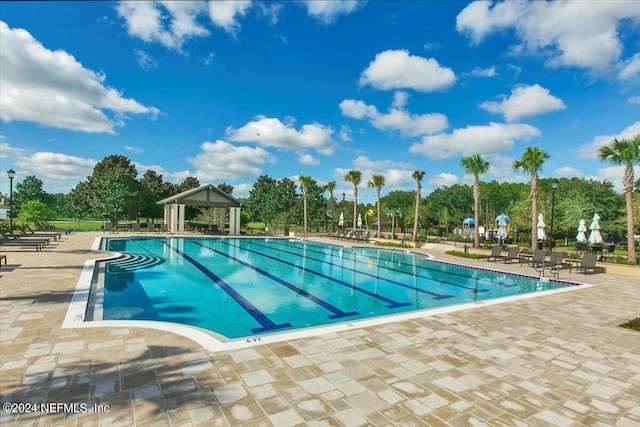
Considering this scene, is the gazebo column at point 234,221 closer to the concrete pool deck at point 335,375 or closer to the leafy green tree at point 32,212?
the leafy green tree at point 32,212

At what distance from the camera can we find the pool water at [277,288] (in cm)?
732

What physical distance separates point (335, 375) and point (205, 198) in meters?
26.4

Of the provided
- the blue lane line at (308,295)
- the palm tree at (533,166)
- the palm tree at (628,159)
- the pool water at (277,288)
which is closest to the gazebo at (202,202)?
the pool water at (277,288)

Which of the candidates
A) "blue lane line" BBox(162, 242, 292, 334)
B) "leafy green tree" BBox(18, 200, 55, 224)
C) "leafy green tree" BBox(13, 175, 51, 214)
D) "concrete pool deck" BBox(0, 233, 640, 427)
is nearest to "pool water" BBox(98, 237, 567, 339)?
"blue lane line" BBox(162, 242, 292, 334)

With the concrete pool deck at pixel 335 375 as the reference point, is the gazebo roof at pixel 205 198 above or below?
above

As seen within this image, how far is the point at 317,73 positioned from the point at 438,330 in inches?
716

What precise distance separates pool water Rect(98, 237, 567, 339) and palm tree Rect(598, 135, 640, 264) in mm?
6045

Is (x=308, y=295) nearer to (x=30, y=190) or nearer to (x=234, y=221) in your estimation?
(x=234, y=221)

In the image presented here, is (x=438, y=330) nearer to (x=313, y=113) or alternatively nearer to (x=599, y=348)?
(x=599, y=348)

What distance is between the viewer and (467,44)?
Result: 17219 millimetres

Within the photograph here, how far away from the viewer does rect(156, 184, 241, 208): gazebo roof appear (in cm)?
2698

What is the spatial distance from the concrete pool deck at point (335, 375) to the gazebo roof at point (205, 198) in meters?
21.9

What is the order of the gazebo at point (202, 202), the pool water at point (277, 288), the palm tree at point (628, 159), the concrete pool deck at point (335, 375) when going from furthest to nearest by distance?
the gazebo at point (202, 202) → the palm tree at point (628, 159) → the pool water at point (277, 288) → the concrete pool deck at point (335, 375)

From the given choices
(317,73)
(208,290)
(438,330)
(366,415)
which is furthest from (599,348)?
(317,73)
